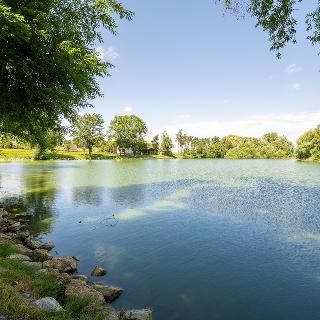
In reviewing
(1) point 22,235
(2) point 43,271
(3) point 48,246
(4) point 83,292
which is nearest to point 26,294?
(4) point 83,292

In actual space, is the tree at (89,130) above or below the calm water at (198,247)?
above

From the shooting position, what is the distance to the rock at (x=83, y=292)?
10359mm

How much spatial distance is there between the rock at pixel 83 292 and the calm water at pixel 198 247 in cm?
115

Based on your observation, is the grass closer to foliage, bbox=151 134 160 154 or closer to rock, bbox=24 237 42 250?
rock, bbox=24 237 42 250

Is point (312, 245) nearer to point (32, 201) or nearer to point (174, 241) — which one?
point (174, 241)

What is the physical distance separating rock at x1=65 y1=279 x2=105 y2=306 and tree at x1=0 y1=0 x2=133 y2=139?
371 inches

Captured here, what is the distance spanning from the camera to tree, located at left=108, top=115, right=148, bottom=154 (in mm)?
157750

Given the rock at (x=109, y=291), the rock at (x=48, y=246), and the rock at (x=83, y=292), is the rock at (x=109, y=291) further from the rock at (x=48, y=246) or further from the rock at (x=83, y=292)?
the rock at (x=48, y=246)

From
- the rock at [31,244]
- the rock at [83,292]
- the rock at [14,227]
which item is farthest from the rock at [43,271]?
the rock at [14,227]

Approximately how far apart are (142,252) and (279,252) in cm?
805

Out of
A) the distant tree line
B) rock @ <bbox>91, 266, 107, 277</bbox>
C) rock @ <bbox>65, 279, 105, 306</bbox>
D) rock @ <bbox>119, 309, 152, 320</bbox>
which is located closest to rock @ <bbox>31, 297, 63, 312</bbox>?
rock @ <bbox>65, 279, 105, 306</bbox>

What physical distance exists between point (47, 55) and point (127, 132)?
477ft

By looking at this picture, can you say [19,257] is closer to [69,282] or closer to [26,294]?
[69,282]

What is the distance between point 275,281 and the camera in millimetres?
13656
